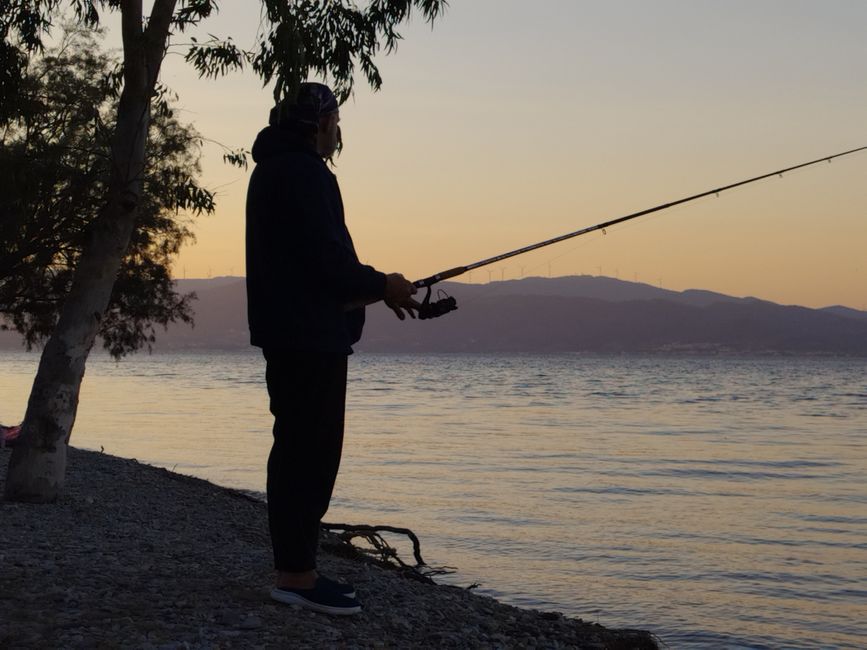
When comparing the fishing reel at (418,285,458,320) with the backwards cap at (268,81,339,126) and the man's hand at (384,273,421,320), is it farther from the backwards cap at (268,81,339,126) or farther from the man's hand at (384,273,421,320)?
the backwards cap at (268,81,339,126)

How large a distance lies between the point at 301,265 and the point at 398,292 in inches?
19.6

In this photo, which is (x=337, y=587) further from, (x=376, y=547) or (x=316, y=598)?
(x=376, y=547)

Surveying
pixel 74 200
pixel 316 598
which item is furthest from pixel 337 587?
pixel 74 200

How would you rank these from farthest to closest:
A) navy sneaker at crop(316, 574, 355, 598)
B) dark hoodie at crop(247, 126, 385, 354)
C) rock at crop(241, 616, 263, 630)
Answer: navy sneaker at crop(316, 574, 355, 598) → rock at crop(241, 616, 263, 630) → dark hoodie at crop(247, 126, 385, 354)

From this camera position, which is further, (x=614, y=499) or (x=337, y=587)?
(x=614, y=499)

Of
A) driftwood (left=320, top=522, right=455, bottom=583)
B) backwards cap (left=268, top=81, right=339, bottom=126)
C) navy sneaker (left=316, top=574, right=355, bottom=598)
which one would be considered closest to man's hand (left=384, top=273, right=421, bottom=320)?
backwards cap (left=268, top=81, right=339, bottom=126)

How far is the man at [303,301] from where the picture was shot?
4.94 m

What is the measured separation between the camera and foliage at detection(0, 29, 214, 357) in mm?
10773

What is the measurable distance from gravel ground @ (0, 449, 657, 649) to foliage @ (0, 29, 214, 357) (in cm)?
345

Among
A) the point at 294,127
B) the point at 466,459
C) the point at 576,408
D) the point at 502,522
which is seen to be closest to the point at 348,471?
the point at 466,459

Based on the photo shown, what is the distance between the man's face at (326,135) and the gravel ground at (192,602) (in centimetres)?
228

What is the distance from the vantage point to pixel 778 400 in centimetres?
5797

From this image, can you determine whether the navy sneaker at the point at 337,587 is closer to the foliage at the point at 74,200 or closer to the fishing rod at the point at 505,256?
the fishing rod at the point at 505,256

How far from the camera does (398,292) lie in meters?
5.14
